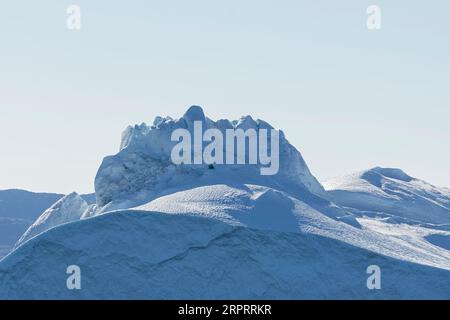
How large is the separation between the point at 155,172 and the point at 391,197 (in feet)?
102

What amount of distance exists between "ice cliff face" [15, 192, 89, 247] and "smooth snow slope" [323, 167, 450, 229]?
21870mm

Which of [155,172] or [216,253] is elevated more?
[155,172]

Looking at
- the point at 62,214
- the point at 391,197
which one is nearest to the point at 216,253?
the point at 62,214

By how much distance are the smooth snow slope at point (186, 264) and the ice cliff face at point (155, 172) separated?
757 cm

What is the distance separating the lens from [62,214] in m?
89.1

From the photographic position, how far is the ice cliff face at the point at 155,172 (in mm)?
76688

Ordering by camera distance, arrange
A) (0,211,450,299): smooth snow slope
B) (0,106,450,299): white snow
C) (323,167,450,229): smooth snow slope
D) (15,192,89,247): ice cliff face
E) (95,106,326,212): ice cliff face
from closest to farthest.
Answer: (0,211,450,299): smooth snow slope, (0,106,450,299): white snow, (95,106,326,212): ice cliff face, (15,192,89,247): ice cliff face, (323,167,450,229): smooth snow slope

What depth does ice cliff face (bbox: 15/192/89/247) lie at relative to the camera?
8862cm

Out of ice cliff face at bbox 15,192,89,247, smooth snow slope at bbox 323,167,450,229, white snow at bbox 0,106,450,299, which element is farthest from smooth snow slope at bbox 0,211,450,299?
smooth snow slope at bbox 323,167,450,229

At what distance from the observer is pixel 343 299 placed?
224ft

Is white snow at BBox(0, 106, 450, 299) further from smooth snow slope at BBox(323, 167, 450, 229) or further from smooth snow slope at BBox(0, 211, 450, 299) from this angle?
smooth snow slope at BBox(323, 167, 450, 229)

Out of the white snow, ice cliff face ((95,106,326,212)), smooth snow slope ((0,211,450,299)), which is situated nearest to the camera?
smooth snow slope ((0,211,450,299))

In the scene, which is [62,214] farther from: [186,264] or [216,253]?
[216,253]
